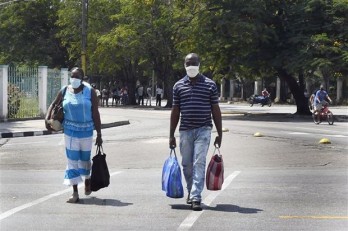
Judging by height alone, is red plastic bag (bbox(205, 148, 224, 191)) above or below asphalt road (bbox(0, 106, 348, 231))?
above

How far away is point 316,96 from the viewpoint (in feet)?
95.4

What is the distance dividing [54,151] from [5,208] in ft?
26.8

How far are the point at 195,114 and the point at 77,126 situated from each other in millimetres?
1731

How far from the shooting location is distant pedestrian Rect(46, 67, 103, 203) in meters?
8.76

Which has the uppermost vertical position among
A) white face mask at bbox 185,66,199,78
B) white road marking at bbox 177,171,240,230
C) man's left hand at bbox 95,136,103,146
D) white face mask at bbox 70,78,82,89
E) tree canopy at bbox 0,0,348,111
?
tree canopy at bbox 0,0,348,111

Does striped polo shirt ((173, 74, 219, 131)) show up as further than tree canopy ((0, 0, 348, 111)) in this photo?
No

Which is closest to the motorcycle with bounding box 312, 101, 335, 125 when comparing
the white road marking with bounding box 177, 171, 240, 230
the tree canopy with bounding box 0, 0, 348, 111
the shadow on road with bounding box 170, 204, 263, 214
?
the tree canopy with bounding box 0, 0, 348, 111

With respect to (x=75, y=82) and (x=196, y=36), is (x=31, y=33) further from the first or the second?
(x=75, y=82)

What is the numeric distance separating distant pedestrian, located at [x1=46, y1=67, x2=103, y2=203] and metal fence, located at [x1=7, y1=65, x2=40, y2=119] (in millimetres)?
20455

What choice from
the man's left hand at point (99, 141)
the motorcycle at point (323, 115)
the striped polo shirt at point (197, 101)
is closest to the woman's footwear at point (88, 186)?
the man's left hand at point (99, 141)

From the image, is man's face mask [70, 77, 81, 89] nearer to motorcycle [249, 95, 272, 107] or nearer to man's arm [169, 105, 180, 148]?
man's arm [169, 105, 180, 148]

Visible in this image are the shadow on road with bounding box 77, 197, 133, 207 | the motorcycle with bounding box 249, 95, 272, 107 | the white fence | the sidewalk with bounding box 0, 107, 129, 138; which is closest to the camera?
the shadow on road with bounding box 77, 197, 133, 207

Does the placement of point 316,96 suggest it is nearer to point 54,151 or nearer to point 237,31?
point 237,31

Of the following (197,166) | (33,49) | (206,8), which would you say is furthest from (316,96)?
(33,49)
